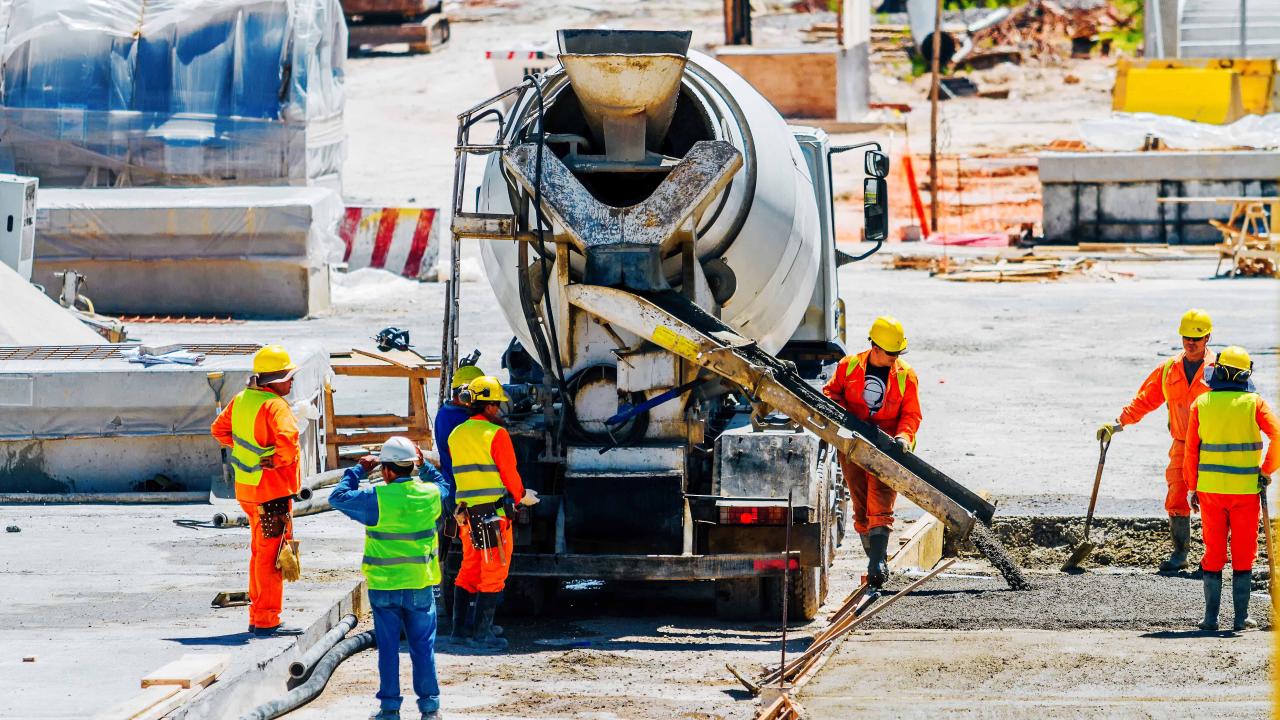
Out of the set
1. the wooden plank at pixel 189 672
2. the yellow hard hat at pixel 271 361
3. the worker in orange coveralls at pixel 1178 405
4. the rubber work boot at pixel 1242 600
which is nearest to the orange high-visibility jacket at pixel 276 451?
the yellow hard hat at pixel 271 361

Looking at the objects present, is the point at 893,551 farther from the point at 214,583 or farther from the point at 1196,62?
the point at 1196,62

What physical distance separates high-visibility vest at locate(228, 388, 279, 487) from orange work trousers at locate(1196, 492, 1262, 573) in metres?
5.23

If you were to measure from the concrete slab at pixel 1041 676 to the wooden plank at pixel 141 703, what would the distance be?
287cm

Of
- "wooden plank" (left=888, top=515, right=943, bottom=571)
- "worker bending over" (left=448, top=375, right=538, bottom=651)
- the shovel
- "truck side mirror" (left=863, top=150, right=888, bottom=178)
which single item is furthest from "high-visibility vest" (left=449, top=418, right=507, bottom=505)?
the shovel

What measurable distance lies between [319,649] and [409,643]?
3.59 ft

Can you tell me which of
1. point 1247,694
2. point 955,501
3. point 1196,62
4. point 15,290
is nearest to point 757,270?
point 955,501

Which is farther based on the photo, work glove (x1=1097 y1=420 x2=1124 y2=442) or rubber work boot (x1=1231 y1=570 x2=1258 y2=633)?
work glove (x1=1097 y1=420 x2=1124 y2=442)

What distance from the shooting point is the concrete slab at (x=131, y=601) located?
8076 millimetres

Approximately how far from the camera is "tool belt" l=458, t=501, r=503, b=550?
29.6ft

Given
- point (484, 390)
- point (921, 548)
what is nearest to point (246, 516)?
point (484, 390)

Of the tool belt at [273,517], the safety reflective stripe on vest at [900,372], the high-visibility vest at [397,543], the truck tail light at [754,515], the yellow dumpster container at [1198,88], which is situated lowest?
the truck tail light at [754,515]

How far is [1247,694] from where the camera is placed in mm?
7883

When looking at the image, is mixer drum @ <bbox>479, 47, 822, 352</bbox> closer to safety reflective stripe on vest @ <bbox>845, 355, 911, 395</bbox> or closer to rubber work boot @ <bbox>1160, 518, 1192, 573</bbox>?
safety reflective stripe on vest @ <bbox>845, 355, 911, 395</bbox>

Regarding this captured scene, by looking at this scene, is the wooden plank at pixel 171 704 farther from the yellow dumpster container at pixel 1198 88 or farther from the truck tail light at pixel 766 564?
the yellow dumpster container at pixel 1198 88
